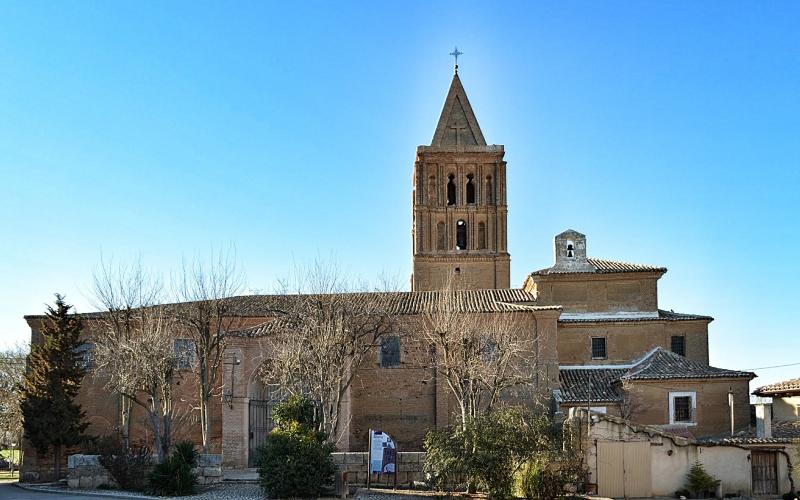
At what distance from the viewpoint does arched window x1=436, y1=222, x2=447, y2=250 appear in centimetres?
5216

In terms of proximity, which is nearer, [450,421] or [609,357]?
[450,421]

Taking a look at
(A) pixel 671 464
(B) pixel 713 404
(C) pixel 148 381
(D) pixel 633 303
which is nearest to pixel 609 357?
(D) pixel 633 303

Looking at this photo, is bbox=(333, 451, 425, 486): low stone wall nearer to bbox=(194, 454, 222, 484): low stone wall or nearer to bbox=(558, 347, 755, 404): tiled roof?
bbox=(194, 454, 222, 484): low stone wall

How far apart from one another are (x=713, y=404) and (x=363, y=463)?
17.1m

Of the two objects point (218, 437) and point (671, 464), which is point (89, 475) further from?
point (671, 464)

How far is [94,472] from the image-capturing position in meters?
26.2

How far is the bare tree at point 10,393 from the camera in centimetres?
4447

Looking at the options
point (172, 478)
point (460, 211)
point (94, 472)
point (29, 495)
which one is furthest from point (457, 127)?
point (29, 495)

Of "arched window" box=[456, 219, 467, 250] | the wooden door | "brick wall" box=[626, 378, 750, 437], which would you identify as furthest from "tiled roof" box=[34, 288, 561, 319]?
"arched window" box=[456, 219, 467, 250]

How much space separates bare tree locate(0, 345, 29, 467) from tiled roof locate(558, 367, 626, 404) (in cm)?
2756

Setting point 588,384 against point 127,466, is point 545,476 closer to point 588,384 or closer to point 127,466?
point 127,466

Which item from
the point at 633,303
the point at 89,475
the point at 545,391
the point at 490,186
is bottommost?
the point at 89,475

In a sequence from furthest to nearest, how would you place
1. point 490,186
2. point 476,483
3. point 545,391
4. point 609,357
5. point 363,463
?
point 490,186 < point 609,357 < point 545,391 < point 363,463 < point 476,483

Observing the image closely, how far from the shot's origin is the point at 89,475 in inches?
1029
